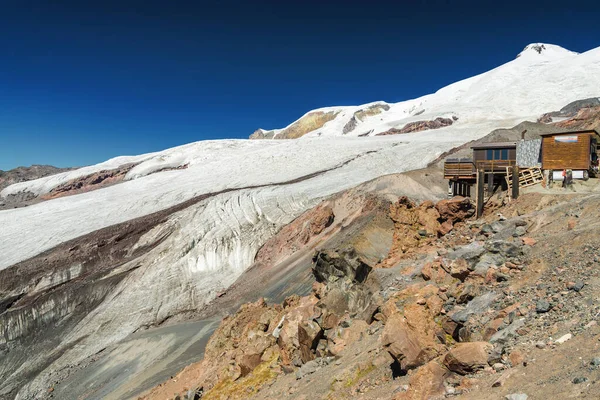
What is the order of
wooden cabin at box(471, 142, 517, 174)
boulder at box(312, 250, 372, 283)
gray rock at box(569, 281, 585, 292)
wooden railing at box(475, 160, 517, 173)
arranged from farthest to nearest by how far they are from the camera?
wooden cabin at box(471, 142, 517, 174) → wooden railing at box(475, 160, 517, 173) → boulder at box(312, 250, 372, 283) → gray rock at box(569, 281, 585, 292)

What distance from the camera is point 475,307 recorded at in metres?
8.77

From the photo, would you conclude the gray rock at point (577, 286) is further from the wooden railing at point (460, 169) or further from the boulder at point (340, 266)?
the wooden railing at point (460, 169)

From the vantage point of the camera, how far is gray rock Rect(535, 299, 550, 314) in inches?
289

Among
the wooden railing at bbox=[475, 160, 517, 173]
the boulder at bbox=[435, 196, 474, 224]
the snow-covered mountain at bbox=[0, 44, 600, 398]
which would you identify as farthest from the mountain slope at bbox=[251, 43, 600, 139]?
the boulder at bbox=[435, 196, 474, 224]

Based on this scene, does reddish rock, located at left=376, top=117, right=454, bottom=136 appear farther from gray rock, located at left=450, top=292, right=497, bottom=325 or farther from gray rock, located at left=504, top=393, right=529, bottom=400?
gray rock, located at left=504, top=393, right=529, bottom=400

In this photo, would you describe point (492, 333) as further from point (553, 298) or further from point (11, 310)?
point (11, 310)

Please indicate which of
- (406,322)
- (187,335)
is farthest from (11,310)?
(406,322)

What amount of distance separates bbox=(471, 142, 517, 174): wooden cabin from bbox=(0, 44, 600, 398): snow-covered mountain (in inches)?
657

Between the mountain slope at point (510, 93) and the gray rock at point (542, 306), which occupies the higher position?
the mountain slope at point (510, 93)

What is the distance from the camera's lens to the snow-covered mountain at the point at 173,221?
27969 mm

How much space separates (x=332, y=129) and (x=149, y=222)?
9932 cm

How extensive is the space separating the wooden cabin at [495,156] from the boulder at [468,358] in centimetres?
1594

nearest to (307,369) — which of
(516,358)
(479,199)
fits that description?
(516,358)

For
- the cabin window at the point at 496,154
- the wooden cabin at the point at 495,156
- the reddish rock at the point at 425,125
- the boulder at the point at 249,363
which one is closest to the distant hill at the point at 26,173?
the reddish rock at the point at 425,125
